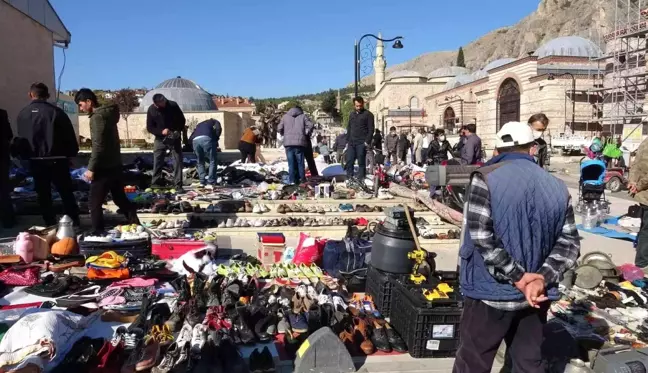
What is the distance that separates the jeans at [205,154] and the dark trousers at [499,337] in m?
9.21

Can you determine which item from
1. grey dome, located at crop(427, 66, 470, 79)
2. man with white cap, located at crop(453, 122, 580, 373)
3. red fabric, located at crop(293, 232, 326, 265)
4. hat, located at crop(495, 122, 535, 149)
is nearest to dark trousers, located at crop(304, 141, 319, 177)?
red fabric, located at crop(293, 232, 326, 265)

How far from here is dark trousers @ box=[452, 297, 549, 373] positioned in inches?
103

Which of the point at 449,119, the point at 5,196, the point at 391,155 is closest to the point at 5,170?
the point at 5,196

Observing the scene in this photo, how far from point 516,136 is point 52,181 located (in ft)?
21.6

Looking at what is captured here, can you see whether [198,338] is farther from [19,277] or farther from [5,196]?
[5,196]

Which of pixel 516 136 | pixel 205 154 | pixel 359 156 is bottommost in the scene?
pixel 359 156

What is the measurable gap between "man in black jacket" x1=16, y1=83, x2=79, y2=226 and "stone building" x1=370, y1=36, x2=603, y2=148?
1380 inches

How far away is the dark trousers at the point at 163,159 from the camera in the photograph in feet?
32.8

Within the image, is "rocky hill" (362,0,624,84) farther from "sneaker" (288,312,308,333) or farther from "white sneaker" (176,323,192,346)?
"white sneaker" (176,323,192,346)

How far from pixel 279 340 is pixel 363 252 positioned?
1.85 metres

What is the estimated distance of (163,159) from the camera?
34.5ft

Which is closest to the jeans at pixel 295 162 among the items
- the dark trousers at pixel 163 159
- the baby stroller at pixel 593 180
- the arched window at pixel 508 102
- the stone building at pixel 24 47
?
the dark trousers at pixel 163 159

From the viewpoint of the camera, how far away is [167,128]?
9.80 m

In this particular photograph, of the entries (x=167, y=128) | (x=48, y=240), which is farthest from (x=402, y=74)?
(x=48, y=240)
